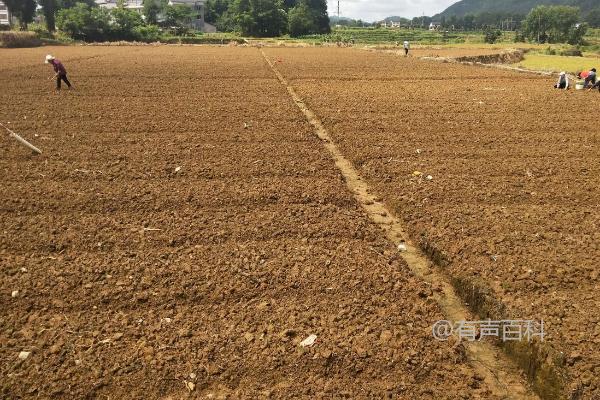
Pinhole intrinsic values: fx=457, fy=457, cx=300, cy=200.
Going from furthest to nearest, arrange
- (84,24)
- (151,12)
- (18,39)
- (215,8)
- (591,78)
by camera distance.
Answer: (215,8) → (151,12) → (84,24) → (18,39) → (591,78)

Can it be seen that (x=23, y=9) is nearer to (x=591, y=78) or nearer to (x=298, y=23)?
(x=298, y=23)

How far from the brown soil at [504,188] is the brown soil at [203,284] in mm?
810

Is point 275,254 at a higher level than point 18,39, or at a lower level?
lower

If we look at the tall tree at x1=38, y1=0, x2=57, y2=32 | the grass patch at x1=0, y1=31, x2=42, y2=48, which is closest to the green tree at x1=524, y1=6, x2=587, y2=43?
the grass patch at x1=0, y1=31, x2=42, y2=48

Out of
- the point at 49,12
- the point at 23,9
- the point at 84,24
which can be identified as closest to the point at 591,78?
the point at 84,24

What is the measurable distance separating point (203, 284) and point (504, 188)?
5.48 meters

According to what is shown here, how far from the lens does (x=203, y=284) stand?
501 centimetres

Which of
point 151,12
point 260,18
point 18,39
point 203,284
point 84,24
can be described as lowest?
point 203,284

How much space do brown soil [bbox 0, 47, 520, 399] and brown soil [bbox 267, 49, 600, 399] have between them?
81cm

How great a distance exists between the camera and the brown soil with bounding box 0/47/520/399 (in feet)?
12.5

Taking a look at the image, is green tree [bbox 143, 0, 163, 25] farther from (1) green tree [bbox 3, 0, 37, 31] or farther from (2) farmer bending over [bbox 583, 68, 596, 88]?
(2) farmer bending over [bbox 583, 68, 596, 88]

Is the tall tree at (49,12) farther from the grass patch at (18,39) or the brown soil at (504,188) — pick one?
the brown soil at (504,188)

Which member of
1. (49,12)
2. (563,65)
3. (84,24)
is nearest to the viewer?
(563,65)

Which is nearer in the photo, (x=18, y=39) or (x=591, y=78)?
(x=591, y=78)
